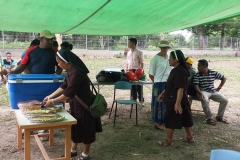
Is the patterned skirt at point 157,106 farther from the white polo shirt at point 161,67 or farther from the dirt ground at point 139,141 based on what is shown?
the dirt ground at point 139,141

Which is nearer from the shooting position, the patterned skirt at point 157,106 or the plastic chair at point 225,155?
the plastic chair at point 225,155

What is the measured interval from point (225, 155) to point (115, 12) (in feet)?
9.31

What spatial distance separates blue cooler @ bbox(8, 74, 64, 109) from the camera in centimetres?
292

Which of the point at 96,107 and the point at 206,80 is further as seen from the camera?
the point at 206,80

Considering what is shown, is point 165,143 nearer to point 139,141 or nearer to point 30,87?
point 139,141

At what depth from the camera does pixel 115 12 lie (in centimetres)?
397

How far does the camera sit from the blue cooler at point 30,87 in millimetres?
2918

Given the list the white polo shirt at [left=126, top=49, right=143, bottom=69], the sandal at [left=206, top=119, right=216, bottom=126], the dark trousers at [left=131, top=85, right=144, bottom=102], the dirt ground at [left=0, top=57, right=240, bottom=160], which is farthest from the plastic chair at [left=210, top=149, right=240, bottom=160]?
the dark trousers at [left=131, top=85, right=144, bottom=102]

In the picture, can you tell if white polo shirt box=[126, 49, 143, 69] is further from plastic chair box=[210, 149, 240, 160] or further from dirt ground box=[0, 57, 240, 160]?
plastic chair box=[210, 149, 240, 160]


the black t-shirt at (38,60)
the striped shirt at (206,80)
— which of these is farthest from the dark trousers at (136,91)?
the black t-shirt at (38,60)

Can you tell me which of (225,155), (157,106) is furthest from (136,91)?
(225,155)

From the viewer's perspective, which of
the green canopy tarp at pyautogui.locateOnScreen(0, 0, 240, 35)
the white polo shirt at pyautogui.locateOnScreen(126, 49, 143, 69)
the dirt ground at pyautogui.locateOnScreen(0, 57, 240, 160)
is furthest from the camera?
the white polo shirt at pyautogui.locateOnScreen(126, 49, 143, 69)

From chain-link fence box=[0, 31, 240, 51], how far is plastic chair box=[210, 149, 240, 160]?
1743 cm

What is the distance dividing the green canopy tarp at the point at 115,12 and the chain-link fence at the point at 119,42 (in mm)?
13457
